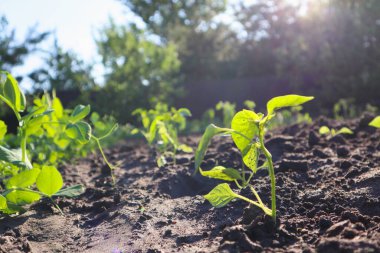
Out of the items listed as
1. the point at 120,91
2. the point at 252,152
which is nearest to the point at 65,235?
the point at 252,152

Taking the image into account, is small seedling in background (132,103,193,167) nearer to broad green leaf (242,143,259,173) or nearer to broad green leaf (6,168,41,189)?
broad green leaf (6,168,41,189)

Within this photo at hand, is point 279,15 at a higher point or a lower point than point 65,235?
higher

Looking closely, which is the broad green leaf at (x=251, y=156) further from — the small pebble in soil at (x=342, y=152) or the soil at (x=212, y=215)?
the small pebble in soil at (x=342, y=152)

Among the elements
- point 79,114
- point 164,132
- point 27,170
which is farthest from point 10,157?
point 164,132

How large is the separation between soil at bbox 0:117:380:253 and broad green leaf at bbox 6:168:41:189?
0.19 m

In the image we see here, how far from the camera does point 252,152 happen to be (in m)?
1.52

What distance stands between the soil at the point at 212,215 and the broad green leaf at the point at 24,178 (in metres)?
0.19

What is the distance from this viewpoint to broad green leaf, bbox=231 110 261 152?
1.40 metres

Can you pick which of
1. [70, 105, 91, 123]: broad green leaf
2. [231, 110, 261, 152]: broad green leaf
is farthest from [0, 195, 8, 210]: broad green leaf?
[231, 110, 261, 152]: broad green leaf

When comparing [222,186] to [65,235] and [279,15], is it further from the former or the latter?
[279,15]

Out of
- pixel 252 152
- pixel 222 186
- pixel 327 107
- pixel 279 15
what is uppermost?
pixel 279 15

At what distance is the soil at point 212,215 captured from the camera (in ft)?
4.47

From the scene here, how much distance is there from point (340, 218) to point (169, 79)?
32.0 feet

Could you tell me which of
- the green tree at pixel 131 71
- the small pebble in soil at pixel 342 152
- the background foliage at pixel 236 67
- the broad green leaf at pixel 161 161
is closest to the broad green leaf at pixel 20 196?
the broad green leaf at pixel 161 161
